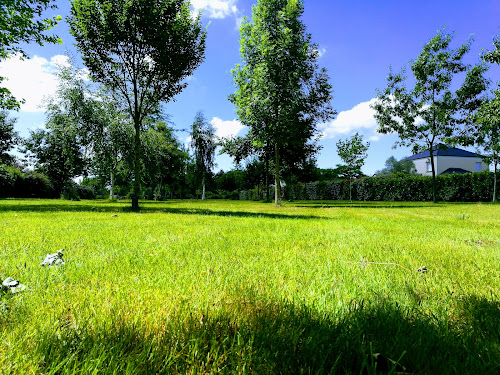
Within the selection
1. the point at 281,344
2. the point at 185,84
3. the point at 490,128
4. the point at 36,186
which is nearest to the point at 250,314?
the point at 281,344

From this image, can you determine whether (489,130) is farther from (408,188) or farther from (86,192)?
(86,192)

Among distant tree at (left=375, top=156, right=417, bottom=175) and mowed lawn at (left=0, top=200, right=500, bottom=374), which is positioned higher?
distant tree at (left=375, top=156, right=417, bottom=175)

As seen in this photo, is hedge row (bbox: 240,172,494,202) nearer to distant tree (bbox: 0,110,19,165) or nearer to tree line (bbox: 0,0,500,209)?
tree line (bbox: 0,0,500,209)

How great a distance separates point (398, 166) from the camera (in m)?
78.4

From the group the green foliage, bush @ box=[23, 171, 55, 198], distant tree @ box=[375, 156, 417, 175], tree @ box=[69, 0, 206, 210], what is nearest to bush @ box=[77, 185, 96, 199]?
the green foliage

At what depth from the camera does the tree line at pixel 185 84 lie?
1105cm

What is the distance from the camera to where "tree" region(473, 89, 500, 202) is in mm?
13031

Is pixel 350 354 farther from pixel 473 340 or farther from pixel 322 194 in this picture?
pixel 322 194

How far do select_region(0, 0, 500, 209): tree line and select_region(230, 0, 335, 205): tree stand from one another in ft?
0.20

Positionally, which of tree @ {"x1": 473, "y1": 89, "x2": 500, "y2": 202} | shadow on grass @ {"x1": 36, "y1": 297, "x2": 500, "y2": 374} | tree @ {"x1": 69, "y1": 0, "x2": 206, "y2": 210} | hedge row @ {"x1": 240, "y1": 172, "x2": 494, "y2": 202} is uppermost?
tree @ {"x1": 69, "y1": 0, "x2": 206, "y2": 210}

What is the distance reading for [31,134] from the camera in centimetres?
3159

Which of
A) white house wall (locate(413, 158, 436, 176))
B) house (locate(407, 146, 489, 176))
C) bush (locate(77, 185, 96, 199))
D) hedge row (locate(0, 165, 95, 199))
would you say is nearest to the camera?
hedge row (locate(0, 165, 95, 199))

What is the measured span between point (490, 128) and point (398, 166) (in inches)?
2741

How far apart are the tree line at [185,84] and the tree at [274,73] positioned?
0.06m
